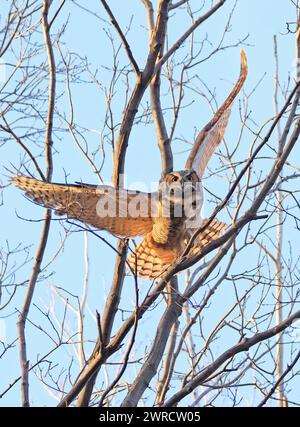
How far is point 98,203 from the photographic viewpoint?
6160 mm

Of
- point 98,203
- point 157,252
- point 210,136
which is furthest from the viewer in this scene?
point 157,252

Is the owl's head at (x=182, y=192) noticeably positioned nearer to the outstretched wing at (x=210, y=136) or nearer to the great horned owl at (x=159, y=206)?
the great horned owl at (x=159, y=206)

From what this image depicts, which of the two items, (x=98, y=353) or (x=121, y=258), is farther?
(x=121, y=258)

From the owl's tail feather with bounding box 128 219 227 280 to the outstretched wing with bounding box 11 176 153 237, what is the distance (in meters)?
0.14

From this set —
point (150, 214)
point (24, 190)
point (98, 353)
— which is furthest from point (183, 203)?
point (98, 353)

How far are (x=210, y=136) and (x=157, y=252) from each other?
1.12m

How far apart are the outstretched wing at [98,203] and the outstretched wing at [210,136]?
0.47 meters

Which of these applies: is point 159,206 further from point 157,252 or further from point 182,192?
point 157,252

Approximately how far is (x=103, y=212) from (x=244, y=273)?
1.69 meters

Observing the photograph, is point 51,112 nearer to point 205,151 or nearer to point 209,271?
point 209,271

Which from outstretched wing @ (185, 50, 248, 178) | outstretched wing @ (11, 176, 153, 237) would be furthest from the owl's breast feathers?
outstretched wing @ (185, 50, 248, 178)

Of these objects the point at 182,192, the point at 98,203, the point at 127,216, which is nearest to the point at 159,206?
the point at 127,216

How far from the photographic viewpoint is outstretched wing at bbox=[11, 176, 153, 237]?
5504 millimetres
